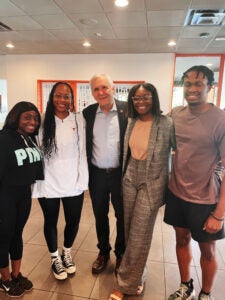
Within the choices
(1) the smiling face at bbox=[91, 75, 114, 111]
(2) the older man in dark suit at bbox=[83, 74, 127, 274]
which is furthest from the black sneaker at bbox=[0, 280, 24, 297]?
(1) the smiling face at bbox=[91, 75, 114, 111]

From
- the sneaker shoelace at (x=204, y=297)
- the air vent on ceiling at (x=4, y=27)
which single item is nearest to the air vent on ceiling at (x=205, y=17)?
the air vent on ceiling at (x=4, y=27)

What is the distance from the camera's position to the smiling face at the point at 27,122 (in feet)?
5.51

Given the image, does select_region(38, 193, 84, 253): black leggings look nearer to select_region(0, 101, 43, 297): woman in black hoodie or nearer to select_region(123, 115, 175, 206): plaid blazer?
select_region(0, 101, 43, 297): woman in black hoodie

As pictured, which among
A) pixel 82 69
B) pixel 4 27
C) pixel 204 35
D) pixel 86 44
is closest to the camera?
pixel 4 27

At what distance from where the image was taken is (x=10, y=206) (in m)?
1.60

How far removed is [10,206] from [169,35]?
380 cm

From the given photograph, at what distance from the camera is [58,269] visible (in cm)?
201

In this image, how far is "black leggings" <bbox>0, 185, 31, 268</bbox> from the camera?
62.5 inches

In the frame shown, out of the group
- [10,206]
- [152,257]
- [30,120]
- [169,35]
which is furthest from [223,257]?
[169,35]

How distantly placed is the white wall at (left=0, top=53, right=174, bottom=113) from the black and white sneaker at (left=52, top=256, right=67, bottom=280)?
4230 mm

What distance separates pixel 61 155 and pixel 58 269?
3.21ft

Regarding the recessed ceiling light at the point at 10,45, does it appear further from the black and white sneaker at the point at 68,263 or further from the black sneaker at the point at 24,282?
the black sneaker at the point at 24,282

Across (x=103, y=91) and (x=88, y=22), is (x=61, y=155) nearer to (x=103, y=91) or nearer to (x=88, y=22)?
(x=103, y=91)

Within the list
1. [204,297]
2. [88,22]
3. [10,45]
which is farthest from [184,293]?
[10,45]
